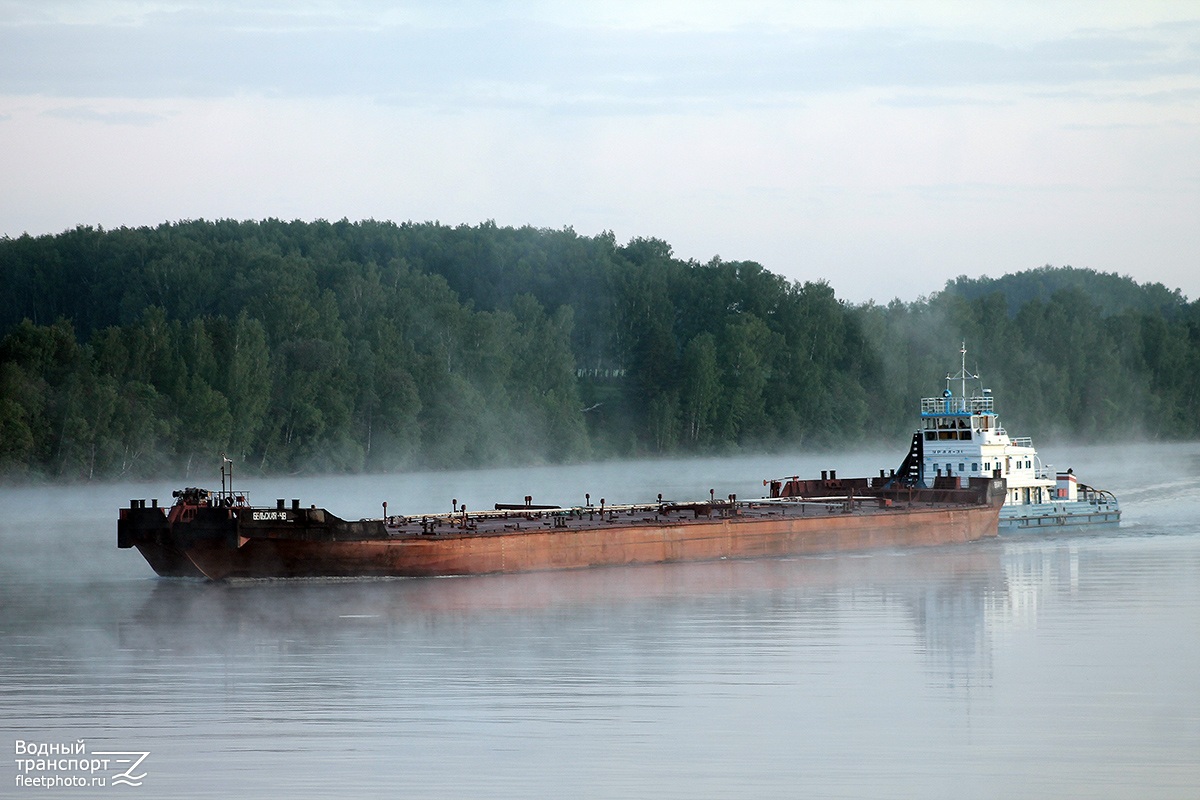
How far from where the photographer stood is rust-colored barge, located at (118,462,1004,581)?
3169cm

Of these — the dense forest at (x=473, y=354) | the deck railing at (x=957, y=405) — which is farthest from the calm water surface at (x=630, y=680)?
the dense forest at (x=473, y=354)

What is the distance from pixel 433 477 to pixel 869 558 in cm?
5122

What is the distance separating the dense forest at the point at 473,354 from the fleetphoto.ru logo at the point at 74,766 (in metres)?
60.5

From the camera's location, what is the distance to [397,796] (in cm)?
1495

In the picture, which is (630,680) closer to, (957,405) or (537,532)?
(537,532)

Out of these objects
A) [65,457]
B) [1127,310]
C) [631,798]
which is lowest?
[631,798]

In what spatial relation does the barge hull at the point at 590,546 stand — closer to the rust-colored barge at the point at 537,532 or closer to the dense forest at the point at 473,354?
the rust-colored barge at the point at 537,532

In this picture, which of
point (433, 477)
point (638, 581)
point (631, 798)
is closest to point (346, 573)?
point (638, 581)

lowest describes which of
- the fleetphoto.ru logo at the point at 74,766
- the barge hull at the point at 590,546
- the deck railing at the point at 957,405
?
the fleetphoto.ru logo at the point at 74,766

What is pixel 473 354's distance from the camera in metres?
96.3

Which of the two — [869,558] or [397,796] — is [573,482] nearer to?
[869,558]

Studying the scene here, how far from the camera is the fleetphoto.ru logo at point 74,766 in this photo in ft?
51.5

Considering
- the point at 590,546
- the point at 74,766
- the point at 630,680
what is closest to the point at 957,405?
the point at 590,546

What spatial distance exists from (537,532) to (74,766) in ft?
62.9
